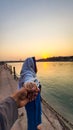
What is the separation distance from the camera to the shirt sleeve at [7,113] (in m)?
1.24

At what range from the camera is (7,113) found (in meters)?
1.27

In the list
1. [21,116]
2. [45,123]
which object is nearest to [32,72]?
[45,123]

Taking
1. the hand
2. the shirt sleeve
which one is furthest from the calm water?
the shirt sleeve

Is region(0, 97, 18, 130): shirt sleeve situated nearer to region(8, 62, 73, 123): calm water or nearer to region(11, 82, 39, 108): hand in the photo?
region(11, 82, 39, 108): hand

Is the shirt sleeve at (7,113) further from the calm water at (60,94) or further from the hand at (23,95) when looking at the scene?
the calm water at (60,94)

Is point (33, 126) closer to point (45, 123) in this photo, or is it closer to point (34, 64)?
point (34, 64)

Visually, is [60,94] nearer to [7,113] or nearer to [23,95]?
[23,95]

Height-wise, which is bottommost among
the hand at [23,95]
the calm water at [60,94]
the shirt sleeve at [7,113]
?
the calm water at [60,94]

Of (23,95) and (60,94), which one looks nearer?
(23,95)

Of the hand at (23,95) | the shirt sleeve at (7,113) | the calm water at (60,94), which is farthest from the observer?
the calm water at (60,94)

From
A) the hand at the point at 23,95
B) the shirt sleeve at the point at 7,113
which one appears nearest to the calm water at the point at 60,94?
the hand at the point at 23,95

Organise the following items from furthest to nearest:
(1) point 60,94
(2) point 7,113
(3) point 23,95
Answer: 1. (1) point 60,94
2. (3) point 23,95
3. (2) point 7,113

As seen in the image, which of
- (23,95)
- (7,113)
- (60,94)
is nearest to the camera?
(7,113)

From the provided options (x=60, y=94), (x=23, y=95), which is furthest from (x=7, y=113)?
(x=60, y=94)
